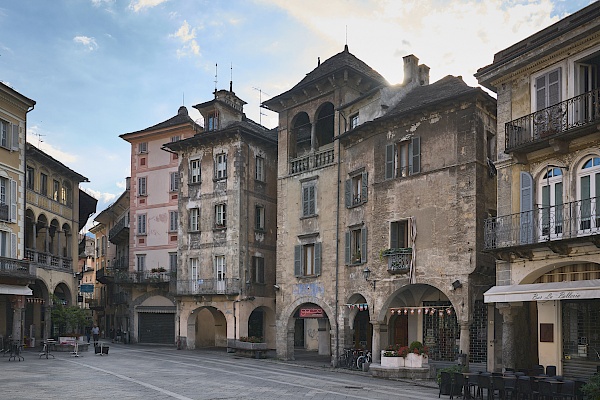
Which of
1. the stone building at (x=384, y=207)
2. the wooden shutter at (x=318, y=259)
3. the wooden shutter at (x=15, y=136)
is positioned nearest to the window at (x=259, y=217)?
the stone building at (x=384, y=207)

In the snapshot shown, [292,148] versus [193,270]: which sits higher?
[292,148]

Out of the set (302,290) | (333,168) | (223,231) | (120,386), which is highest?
(333,168)

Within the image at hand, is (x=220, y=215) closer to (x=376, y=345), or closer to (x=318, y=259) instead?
(x=318, y=259)

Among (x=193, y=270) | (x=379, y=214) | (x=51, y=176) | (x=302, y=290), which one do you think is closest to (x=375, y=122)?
(x=379, y=214)

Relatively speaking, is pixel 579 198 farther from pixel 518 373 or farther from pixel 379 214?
pixel 379 214

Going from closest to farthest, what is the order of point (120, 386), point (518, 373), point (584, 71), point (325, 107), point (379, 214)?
point (518, 373) < point (584, 71) < point (120, 386) < point (379, 214) < point (325, 107)

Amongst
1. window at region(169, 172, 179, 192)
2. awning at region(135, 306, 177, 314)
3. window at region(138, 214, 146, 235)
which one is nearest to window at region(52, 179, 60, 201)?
window at region(138, 214, 146, 235)

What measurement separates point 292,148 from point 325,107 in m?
3.11

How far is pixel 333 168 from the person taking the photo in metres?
36.5

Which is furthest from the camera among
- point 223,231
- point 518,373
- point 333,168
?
point 223,231

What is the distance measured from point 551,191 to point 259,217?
25.2 meters

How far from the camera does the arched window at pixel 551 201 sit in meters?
22.1

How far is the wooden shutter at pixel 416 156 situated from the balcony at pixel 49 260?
82.1 ft

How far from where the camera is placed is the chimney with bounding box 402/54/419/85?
36.0m
